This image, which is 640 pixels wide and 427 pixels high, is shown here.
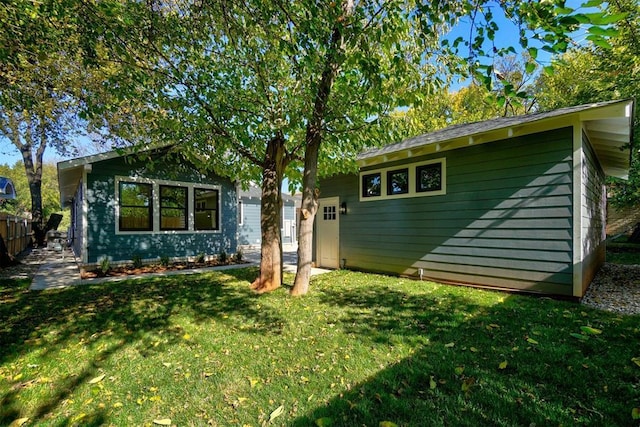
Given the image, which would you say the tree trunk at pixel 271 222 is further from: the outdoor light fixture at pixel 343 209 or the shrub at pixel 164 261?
the shrub at pixel 164 261

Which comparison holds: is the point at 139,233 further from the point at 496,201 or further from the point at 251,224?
the point at 496,201

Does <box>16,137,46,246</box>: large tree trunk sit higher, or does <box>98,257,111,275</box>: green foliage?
<box>16,137,46,246</box>: large tree trunk

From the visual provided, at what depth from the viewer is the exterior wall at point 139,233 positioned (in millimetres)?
7969

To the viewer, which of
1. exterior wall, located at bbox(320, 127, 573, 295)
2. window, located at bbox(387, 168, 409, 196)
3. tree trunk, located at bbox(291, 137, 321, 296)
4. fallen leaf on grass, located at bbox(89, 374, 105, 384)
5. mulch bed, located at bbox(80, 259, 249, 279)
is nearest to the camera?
fallen leaf on grass, located at bbox(89, 374, 105, 384)

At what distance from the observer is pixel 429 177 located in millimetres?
6719

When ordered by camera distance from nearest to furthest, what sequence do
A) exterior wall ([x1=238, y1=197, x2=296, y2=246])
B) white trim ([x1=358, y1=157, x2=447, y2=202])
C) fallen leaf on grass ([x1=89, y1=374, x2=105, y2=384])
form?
fallen leaf on grass ([x1=89, y1=374, x2=105, y2=384]) → white trim ([x1=358, y1=157, x2=447, y2=202]) → exterior wall ([x1=238, y1=197, x2=296, y2=246])

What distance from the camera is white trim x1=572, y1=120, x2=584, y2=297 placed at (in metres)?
4.66

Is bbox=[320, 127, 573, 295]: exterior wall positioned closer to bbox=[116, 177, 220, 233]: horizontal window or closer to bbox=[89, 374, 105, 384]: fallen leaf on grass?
bbox=[89, 374, 105, 384]: fallen leaf on grass

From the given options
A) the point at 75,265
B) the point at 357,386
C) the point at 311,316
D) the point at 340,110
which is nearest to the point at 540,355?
the point at 357,386

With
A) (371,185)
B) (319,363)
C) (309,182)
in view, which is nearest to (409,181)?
(371,185)

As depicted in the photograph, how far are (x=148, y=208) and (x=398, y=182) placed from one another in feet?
24.5

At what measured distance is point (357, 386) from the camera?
7.89ft

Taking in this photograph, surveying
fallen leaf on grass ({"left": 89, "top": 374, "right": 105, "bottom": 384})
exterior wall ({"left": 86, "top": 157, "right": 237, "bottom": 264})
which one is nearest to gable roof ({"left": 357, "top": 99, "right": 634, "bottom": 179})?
exterior wall ({"left": 86, "top": 157, "right": 237, "bottom": 264})

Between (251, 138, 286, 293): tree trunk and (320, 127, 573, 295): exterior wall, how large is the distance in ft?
9.63
